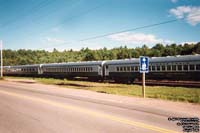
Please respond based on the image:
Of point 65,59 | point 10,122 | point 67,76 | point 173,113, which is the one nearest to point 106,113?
point 173,113

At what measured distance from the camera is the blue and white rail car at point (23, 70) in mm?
63719

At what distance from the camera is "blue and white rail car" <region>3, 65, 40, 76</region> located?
6372 centimetres

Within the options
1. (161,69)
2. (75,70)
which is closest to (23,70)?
(75,70)

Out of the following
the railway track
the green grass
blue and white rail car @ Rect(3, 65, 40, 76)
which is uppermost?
blue and white rail car @ Rect(3, 65, 40, 76)

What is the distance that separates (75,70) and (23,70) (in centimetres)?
2729

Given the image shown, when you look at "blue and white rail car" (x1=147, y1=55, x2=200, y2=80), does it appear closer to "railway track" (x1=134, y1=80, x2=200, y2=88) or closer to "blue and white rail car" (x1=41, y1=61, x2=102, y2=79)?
"railway track" (x1=134, y1=80, x2=200, y2=88)

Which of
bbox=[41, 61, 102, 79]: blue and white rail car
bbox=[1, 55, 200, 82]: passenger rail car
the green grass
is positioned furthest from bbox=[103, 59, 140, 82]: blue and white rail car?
the green grass

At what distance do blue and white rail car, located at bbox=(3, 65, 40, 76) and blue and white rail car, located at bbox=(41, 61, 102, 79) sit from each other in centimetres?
405

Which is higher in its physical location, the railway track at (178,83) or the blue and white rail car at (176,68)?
the blue and white rail car at (176,68)

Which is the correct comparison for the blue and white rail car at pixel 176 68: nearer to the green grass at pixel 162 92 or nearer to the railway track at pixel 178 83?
the railway track at pixel 178 83

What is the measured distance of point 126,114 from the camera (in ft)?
36.8

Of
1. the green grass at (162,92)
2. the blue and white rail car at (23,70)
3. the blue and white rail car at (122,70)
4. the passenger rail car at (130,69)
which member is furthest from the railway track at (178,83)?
the blue and white rail car at (23,70)

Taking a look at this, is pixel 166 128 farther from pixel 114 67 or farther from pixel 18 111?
pixel 114 67

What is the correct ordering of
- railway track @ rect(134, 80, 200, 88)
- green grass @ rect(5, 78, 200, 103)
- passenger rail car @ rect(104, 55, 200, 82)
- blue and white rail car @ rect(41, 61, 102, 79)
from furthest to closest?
→ blue and white rail car @ rect(41, 61, 102, 79), passenger rail car @ rect(104, 55, 200, 82), railway track @ rect(134, 80, 200, 88), green grass @ rect(5, 78, 200, 103)
